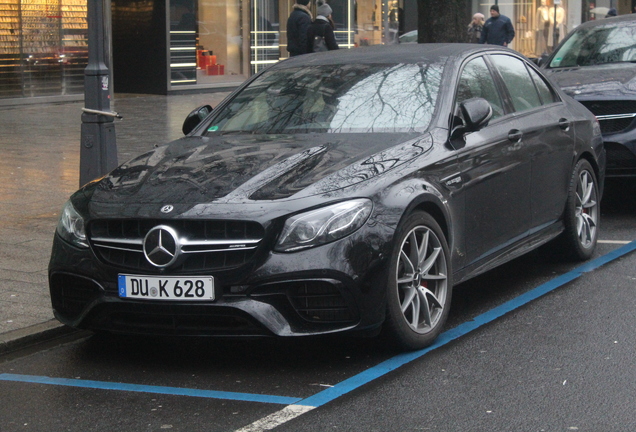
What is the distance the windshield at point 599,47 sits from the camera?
37.1ft

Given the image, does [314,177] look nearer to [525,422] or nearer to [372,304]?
[372,304]

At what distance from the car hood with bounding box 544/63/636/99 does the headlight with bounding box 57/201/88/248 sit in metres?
5.72

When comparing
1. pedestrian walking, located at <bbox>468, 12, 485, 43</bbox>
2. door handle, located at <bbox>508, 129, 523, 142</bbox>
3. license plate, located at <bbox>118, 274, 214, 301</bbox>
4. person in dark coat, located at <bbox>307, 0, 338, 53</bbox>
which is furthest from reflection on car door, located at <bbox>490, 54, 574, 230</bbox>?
pedestrian walking, located at <bbox>468, 12, 485, 43</bbox>

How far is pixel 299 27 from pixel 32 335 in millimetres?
10152

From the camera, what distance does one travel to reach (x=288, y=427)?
4293 mm

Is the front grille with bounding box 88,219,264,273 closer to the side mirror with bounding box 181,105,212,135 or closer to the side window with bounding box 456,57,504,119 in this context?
the side mirror with bounding box 181,105,212,135

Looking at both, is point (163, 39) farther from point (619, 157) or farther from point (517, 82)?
point (517, 82)

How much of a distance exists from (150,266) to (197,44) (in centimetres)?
2046

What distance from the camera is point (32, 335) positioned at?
19.0ft

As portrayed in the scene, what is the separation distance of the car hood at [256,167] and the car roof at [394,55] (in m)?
0.84

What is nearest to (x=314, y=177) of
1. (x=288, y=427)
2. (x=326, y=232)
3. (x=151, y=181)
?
(x=326, y=232)

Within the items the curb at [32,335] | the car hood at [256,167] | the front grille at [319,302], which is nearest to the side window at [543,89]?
the car hood at [256,167]

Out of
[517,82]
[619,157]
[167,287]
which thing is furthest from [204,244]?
[619,157]

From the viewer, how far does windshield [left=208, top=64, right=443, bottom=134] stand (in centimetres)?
604
